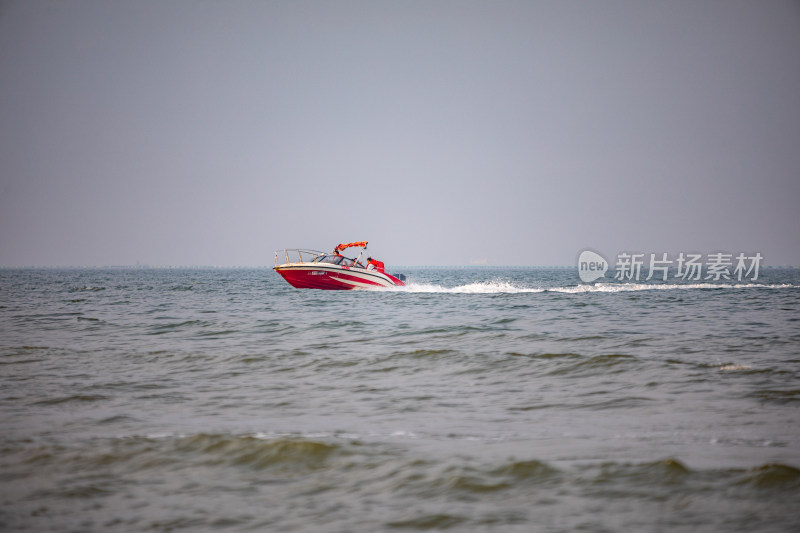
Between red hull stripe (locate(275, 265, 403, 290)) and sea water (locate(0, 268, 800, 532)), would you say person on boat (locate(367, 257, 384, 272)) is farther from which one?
sea water (locate(0, 268, 800, 532))

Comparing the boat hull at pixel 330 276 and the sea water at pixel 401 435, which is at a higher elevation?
the boat hull at pixel 330 276

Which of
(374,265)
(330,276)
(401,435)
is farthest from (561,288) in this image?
(401,435)

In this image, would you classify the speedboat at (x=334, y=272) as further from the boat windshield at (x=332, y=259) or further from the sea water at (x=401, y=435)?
the sea water at (x=401, y=435)

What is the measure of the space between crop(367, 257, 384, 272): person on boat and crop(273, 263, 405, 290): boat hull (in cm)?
33

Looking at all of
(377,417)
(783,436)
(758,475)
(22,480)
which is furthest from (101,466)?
Result: (783,436)

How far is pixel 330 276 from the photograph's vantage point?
40.9m

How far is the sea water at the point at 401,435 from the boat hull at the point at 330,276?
24.9m

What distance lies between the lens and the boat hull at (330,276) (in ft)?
133

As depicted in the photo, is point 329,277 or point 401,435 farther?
point 329,277

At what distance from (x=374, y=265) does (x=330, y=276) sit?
3.46 meters

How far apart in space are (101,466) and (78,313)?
2293 cm

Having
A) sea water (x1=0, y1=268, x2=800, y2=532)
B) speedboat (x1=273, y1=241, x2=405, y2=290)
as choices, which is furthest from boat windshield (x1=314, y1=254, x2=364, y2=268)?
sea water (x1=0, y1=268, x2=800, y2=532)

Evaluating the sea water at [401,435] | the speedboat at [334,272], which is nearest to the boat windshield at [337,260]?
the speedboat at [334,272]

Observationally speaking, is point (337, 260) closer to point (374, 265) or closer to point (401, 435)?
point (374, 265)
